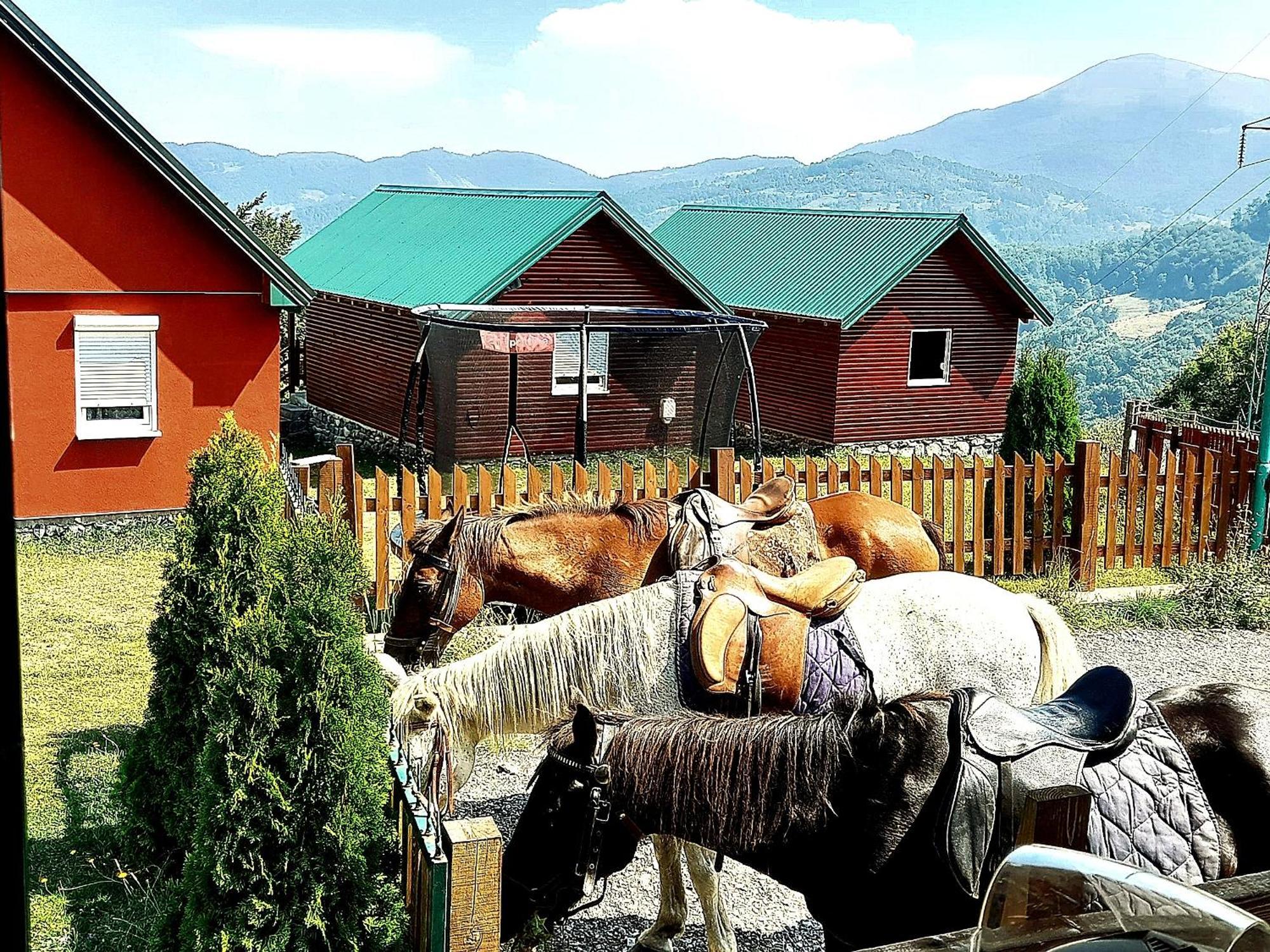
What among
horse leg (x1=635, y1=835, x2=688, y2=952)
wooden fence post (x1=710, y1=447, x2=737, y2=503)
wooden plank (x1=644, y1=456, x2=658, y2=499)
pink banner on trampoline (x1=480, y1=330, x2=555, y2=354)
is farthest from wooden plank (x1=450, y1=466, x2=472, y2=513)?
horse leg (x1=635, y1=835, x2=688, y2=952)

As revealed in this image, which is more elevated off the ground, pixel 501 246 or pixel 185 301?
pixel 501 246

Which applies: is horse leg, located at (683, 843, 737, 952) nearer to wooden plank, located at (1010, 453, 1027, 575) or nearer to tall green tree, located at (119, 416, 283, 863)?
tall green tree, located at (119, 416, 283, 863)

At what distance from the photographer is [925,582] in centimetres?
544

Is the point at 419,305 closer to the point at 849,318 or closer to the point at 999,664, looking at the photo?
the point at 849,318

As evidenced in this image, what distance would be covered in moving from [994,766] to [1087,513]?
880cm

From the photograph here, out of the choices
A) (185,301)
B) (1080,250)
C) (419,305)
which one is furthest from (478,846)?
(1080,250)

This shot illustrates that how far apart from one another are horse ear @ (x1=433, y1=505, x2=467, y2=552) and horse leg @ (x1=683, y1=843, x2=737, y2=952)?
246 cm

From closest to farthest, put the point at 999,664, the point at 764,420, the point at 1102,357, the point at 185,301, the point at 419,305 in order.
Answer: the point at 999,664 → the point at 185,301 → the point at 419,305 → the point at 764,420 → the point at 1102,357

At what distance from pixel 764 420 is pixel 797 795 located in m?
19.1

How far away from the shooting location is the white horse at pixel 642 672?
454cm

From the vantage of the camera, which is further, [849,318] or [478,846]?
[849,318]

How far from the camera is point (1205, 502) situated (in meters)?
12.1

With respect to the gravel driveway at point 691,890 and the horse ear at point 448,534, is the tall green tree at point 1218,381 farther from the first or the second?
the horse ear at point 448,534

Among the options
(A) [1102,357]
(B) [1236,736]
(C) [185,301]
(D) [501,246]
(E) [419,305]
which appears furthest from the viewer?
(A) [1102,357]
